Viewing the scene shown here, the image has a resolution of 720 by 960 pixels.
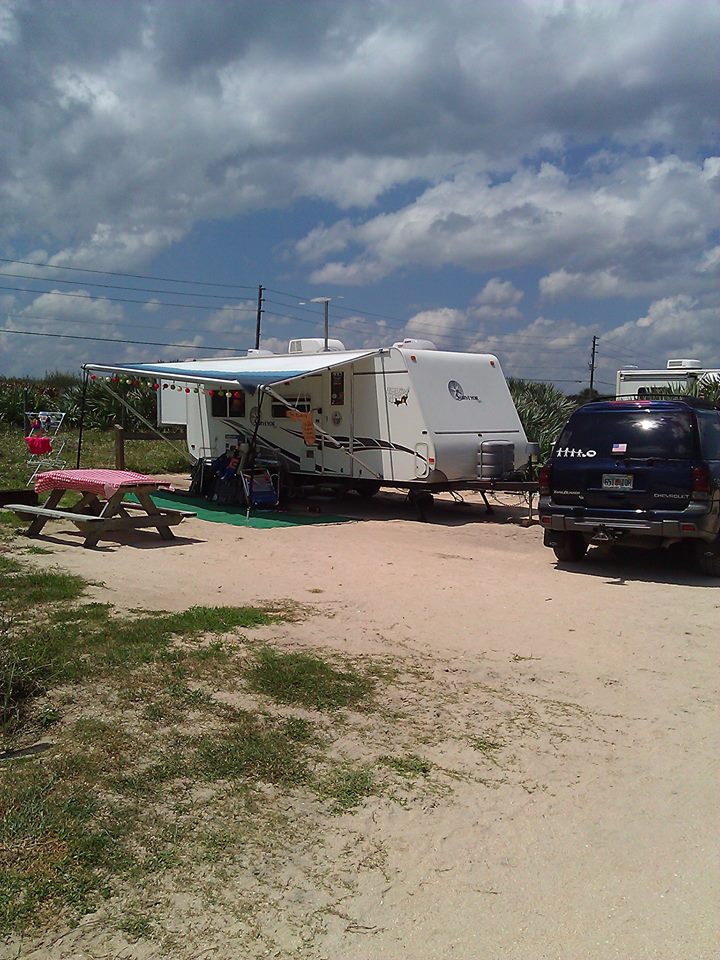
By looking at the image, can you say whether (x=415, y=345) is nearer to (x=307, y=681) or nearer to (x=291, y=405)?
(x=291, y=405)

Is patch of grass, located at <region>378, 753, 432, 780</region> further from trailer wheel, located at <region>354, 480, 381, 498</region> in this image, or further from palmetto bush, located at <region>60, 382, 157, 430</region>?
palmetto bush, located at <region>60, 382, 157, 430</region>

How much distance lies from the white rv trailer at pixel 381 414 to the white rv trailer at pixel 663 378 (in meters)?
6.69

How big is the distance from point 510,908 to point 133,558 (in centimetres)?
739

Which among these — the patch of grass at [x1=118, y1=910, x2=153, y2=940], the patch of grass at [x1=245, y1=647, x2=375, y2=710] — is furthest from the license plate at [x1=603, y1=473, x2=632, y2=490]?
the patch of grass at [x1=118, y1=910, x2=153, y2=940]

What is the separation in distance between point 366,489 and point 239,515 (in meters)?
3.19

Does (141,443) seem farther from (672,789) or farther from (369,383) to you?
(672,789)

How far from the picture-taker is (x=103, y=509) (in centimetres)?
1146

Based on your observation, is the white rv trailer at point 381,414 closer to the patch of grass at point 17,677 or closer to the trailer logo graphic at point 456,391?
the trailer logo graphic at point 456,391

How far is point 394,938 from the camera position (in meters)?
3.05

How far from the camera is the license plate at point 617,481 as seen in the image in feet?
30.8

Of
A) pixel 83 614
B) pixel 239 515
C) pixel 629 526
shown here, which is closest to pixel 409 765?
pixel 83 614

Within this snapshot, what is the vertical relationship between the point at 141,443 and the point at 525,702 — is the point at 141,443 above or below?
above

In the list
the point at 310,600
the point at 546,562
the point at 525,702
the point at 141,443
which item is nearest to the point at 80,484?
the point at 310,600

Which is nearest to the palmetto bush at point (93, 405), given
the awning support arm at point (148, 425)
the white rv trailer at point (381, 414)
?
the awning support arm at point (148, 425)
